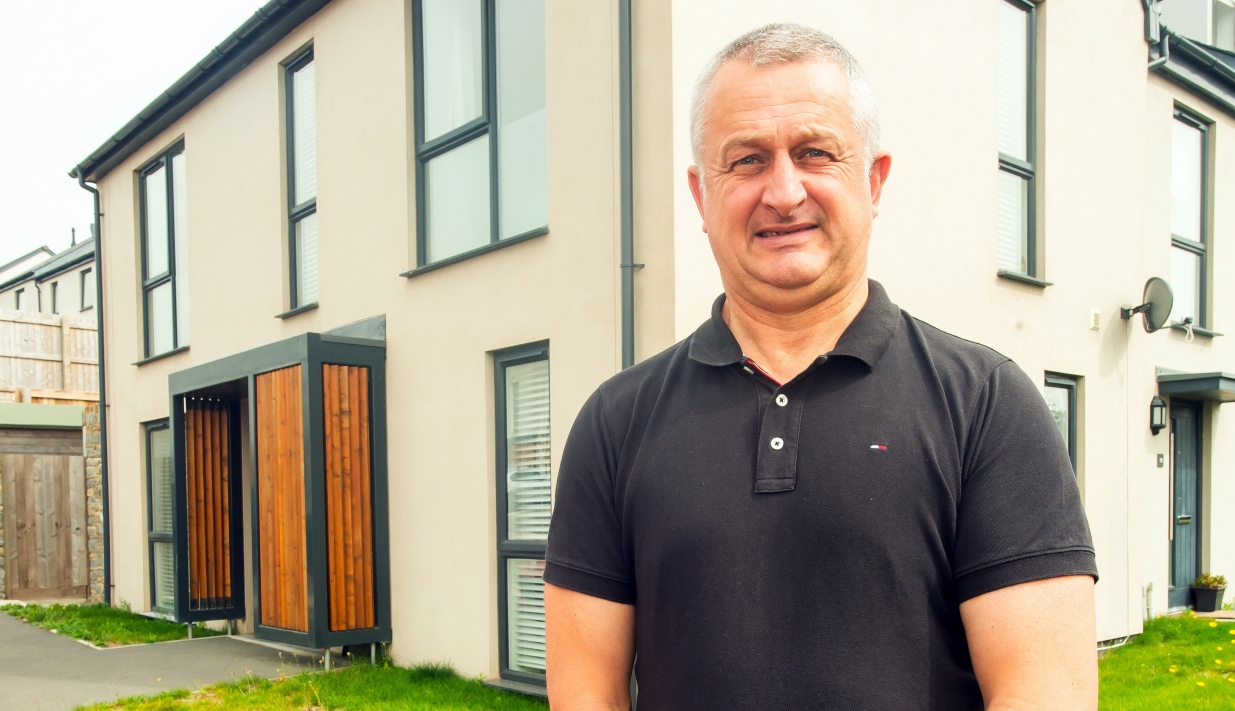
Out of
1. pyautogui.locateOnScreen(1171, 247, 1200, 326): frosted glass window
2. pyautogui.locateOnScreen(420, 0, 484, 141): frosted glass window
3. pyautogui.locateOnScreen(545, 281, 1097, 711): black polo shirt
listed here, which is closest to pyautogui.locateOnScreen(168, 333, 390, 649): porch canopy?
pyautogui.locateOnScreen(420, 0, 484, 141): frosted glass window

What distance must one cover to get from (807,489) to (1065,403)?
7413 mm

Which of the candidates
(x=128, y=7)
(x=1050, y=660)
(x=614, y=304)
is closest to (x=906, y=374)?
(x=1050, y=660)

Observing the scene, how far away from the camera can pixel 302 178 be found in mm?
8547

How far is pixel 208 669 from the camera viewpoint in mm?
7605

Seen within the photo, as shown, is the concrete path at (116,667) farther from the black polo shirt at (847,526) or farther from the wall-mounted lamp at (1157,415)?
the wall-mounted lamp at (1157,415)

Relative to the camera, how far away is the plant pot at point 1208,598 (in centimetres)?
954

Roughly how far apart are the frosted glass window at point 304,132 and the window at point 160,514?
→ 3.81 metres

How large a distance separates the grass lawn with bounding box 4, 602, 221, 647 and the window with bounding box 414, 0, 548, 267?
193 inches

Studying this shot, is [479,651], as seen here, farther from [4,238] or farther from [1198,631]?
[4,238]

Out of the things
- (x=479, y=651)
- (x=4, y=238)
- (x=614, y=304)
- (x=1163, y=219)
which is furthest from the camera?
(x=4, y=238)

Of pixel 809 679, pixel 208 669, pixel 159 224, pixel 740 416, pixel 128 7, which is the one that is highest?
pixel 128 7

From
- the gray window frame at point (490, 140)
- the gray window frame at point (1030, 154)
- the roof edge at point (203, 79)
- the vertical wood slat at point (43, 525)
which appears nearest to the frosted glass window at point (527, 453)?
the gray window frame at point (490, 140)

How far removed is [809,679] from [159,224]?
11.1 metres

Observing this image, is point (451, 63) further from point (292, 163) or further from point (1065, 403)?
point (1065, 403)
